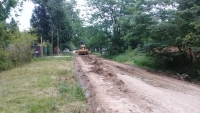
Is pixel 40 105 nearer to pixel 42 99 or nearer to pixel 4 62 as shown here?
pixel 42 99

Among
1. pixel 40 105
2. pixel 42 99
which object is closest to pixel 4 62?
pixel 42 99

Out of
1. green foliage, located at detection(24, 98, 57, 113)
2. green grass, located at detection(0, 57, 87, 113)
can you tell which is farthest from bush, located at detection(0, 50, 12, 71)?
green foliage, located at detection(24, 98, 57, 113)

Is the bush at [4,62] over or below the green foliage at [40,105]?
over

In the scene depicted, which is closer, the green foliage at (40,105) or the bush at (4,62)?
the green foliage at (40,105)

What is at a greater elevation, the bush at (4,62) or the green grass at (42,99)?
the bush at (4,62)

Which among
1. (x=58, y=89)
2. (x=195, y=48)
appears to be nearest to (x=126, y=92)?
(x=58, y=89)

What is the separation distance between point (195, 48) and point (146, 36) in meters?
3.83

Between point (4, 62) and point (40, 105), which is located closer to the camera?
point (40, 105)

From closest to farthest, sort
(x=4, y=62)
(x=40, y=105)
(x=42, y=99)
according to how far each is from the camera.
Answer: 1. (x=40, y=105)
2. (x=42, y=99)
3. (x=4, y=62)

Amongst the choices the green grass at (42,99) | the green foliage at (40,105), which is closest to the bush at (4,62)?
the green grass at (42,99)

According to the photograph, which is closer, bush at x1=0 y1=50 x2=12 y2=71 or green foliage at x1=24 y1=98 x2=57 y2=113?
green foliage at x1=24 y1=98 x2=57 y2=113

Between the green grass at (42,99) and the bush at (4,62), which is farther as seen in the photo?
the bush at (4,62)

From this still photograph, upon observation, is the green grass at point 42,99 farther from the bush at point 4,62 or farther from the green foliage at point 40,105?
the bush at point 4,62

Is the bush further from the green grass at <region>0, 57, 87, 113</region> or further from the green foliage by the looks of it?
the green foliage
